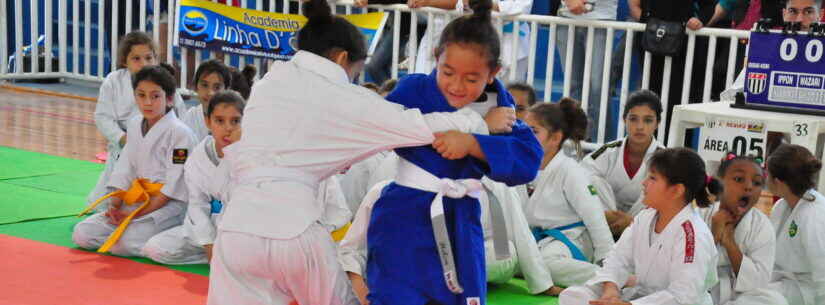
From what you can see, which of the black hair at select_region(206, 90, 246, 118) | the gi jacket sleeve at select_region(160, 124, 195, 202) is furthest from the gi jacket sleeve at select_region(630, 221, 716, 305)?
the gi jacket sleeve at select_region(160, 124, 195, 202)

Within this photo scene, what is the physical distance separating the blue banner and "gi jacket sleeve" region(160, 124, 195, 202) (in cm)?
271

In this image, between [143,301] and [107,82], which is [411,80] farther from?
[107,82]

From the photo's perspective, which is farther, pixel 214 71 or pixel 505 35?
pixel 505 35

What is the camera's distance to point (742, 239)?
4234 mm

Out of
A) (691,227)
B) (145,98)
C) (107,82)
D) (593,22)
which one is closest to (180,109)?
(107,82)

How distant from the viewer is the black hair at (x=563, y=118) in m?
5.09

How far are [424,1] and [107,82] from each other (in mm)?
2494

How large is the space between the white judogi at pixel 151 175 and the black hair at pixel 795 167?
277cm

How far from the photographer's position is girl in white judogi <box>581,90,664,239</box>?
535cm

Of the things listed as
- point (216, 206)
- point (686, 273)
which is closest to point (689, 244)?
point (686, 273)

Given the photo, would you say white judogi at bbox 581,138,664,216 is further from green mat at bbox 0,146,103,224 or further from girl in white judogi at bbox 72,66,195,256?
green mat at bbox 0,146,103,224

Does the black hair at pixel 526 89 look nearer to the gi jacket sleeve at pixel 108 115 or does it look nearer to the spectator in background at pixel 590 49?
the spectator in background at pixel 590 49

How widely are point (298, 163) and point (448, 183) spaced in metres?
0.41

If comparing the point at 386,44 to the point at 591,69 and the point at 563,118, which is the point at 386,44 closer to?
the point at 591,69
